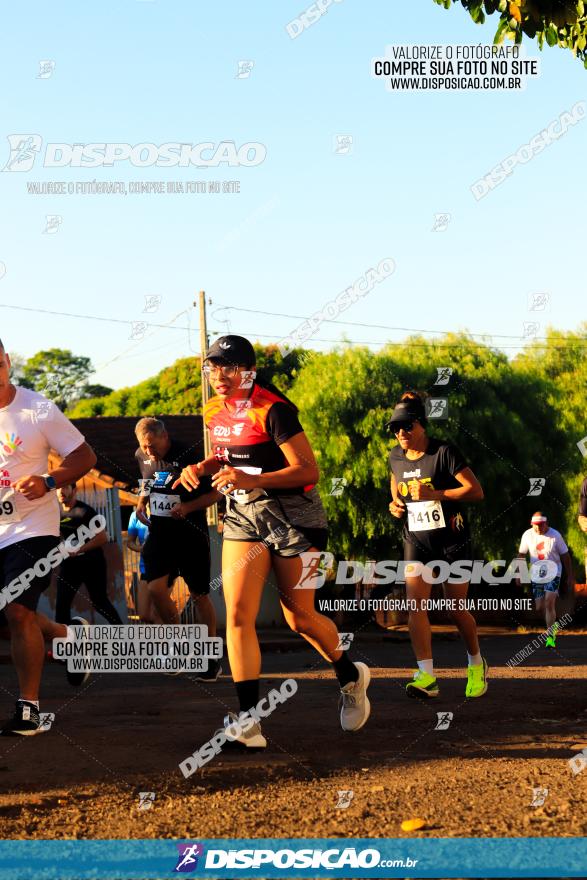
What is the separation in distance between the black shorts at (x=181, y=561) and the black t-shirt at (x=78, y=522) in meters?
1.54

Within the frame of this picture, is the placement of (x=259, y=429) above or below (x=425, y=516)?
above

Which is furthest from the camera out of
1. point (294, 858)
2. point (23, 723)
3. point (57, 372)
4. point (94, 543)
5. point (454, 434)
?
point (57, 372)

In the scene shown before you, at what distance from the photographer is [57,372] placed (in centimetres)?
9169

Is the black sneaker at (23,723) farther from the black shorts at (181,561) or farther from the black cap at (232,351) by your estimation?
the black shorts at (181,561)

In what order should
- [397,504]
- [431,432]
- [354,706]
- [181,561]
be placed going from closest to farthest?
[354,706]
[397,504]
[181,561]
[431,432]

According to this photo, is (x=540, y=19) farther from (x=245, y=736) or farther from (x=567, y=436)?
(x=567, y=436)

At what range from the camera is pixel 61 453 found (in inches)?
289

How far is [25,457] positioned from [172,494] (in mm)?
3447

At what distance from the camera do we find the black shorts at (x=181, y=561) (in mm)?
10617

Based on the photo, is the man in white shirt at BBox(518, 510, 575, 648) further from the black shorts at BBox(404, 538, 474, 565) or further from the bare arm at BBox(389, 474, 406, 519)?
the black shorts at BBox(404, 538, 474, 565)

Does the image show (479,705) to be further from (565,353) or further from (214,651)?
(565,353)

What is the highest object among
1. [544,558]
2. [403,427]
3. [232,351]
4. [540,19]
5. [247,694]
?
[540,19]

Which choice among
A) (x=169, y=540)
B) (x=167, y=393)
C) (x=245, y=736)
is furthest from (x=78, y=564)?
(x=167, y=393)

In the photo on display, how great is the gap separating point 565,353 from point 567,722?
136 ft
